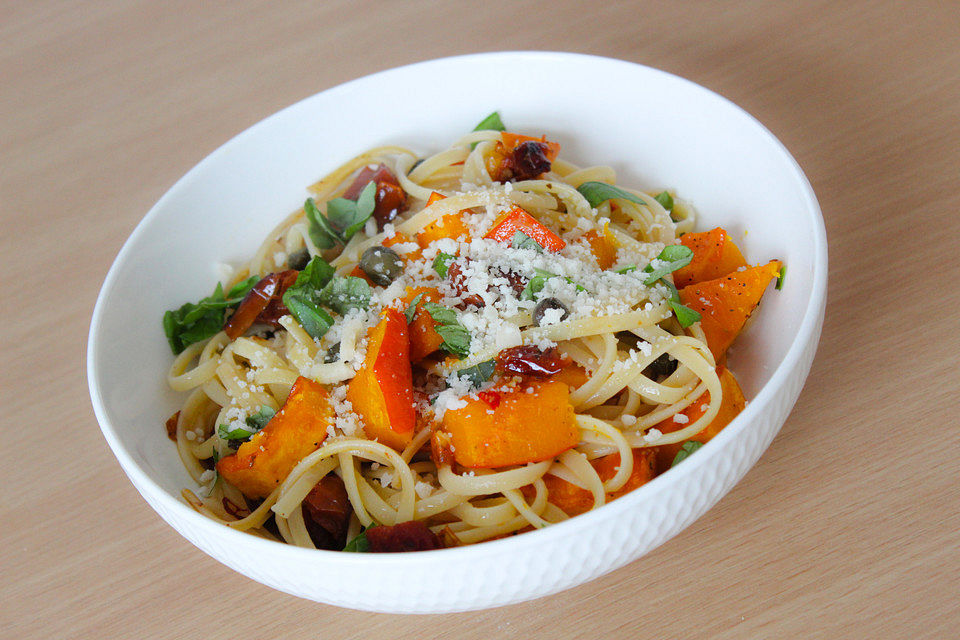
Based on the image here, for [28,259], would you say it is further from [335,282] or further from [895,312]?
[895,312]

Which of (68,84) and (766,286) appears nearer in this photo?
(766,286)

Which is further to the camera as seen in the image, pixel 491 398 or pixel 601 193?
pixel 601 193

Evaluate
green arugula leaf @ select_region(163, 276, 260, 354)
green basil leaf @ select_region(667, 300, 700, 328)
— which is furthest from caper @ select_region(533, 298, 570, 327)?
green arugula leaf @ select_region(163, 276, 260, 354)

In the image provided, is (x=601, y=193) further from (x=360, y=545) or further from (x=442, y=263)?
(x=360, y=545)

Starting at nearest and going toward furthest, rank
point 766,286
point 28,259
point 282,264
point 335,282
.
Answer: point 766,286, point 335,282, point 282,264, point 28,259

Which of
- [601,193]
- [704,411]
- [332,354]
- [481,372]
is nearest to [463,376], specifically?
[481,372]

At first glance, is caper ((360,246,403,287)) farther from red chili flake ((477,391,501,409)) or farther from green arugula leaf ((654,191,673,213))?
green arugula leaf ((654,191,673,213))

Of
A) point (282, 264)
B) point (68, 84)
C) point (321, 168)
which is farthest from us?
point (68, 84)

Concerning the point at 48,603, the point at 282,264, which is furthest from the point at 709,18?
the point at 48,603
